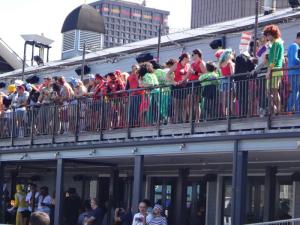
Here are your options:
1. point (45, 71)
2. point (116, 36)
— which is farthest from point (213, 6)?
point (45, 71)

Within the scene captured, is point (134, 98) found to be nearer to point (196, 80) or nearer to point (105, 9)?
point (196, 80)

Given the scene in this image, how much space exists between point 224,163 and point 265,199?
1.34 metres

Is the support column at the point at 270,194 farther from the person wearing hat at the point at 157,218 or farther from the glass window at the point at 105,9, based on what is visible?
the glass window at the point at 105,9

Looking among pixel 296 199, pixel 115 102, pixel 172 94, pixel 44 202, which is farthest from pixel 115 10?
pixel 172 94

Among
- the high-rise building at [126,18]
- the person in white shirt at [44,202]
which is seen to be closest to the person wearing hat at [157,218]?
the person in white shirt at [44,202]

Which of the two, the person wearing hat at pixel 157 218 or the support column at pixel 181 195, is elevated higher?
the support column at pixel 181 195

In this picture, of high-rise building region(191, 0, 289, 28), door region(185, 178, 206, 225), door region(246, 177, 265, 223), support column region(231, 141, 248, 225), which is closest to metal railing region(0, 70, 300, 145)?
support column region(231, 141, 248, 225)

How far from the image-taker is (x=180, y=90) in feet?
53.5

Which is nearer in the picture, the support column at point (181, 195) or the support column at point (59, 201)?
the support column at point (59, 201)

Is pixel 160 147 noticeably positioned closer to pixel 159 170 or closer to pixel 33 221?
pixel 159 170

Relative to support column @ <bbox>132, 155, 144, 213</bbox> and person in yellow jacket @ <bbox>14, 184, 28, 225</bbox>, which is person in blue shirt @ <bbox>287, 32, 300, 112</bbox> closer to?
support column @ <bbox>132, 155, 144, 213</bbox>

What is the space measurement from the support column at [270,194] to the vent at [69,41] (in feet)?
63.4

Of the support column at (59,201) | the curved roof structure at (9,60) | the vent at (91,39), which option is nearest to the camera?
the support column at (59,201)

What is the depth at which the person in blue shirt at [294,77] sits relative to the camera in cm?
1367
